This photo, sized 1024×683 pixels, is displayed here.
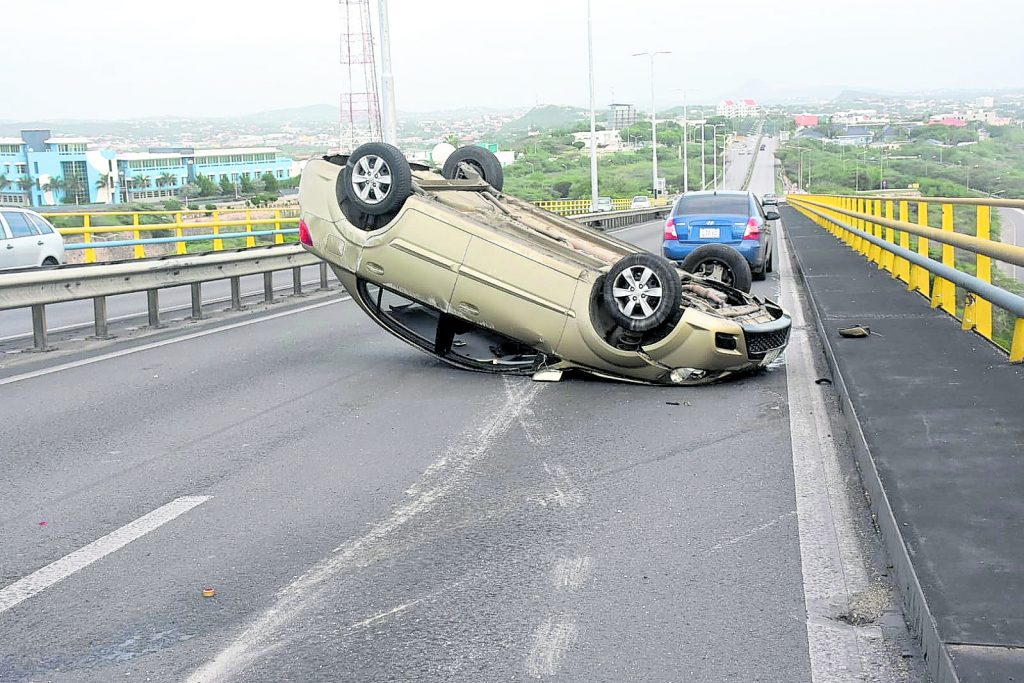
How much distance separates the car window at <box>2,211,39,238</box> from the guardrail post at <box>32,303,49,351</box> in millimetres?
7513

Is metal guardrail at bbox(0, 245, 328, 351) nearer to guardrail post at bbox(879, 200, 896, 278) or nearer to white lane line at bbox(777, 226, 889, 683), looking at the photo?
white lane line at bbox(777, 226, 889, 683)

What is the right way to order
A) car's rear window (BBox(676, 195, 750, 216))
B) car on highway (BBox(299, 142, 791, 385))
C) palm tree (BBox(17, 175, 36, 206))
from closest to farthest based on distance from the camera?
car on highway (BBox(299, 142, 791, 385)) < car's rear window (BBox(676, 195, 750, 216)) < palm tree (BBox(17, 175, 36, 206))

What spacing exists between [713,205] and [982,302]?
30.0 ft

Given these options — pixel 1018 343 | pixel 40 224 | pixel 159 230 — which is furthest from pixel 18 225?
pixel 1018 343

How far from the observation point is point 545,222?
34.2 ft

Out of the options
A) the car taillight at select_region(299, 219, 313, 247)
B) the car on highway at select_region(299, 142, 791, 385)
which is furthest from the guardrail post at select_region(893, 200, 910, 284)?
the car taillight at select_region(299, 219, 313, 247)

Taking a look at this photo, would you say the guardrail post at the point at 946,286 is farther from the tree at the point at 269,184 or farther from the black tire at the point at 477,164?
the tree at the point at 269,184

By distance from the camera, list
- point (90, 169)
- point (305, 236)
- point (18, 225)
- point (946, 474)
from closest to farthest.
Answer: point (946, 474) → point (305, 236) → point (18, 225) → point (90, 169)

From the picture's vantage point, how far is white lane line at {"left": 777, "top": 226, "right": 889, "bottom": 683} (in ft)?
12.8

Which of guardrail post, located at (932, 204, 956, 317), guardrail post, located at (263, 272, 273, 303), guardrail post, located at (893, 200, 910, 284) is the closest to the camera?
guardrail post, located at (932, 204, 956, 317)

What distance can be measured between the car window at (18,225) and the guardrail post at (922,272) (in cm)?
1319

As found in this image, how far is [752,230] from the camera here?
18.4 meters

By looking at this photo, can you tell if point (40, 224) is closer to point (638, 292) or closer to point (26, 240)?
point (26, 240)

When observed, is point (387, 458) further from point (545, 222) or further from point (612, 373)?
point (545, 222)
